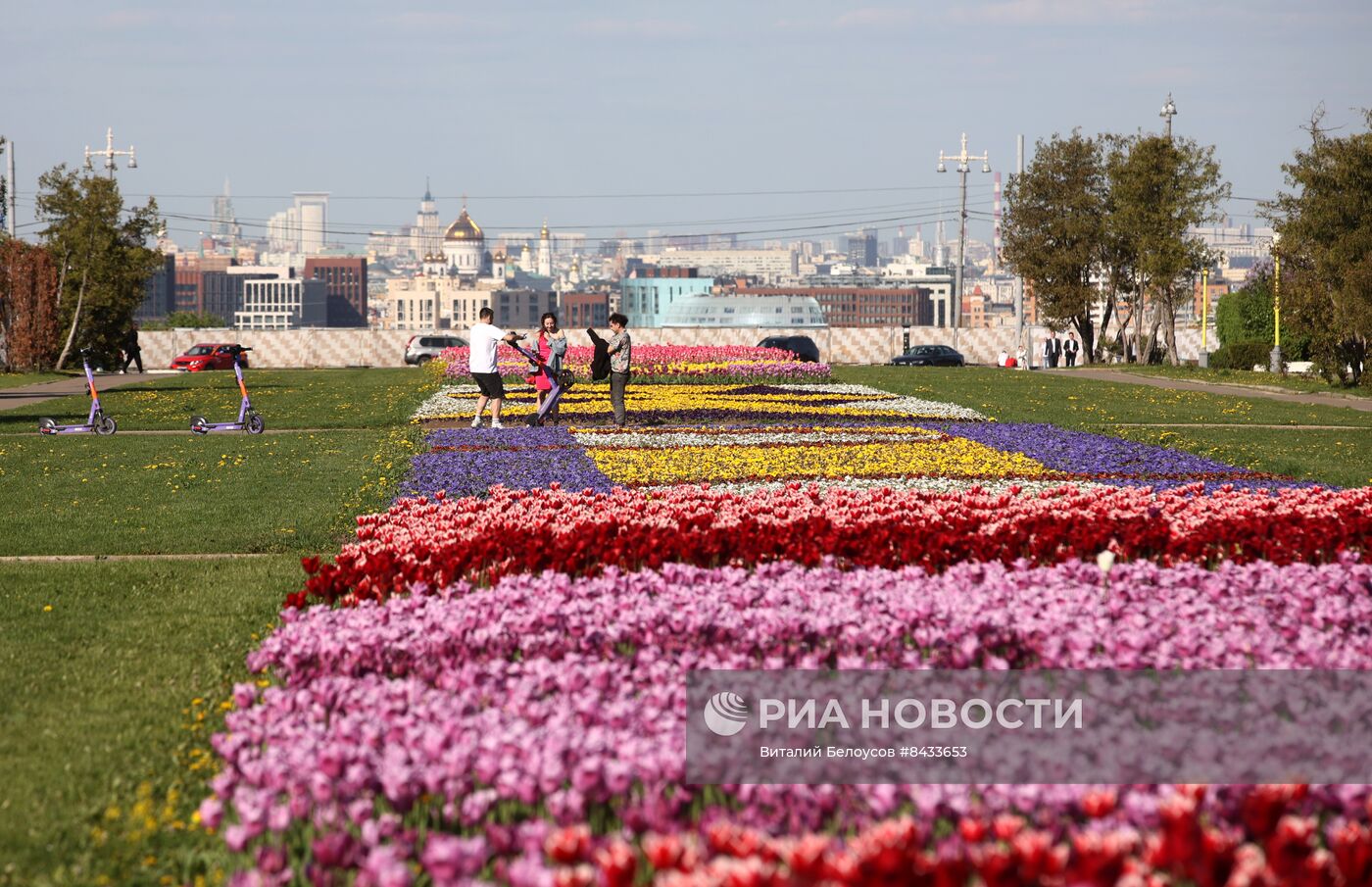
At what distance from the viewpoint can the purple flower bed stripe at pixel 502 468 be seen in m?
14.6

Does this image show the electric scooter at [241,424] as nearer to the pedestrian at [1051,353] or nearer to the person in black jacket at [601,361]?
the person in black jacket at [601,361]

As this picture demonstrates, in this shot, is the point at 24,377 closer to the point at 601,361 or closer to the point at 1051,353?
the point at 601,361

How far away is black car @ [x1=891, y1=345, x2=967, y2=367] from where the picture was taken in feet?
208

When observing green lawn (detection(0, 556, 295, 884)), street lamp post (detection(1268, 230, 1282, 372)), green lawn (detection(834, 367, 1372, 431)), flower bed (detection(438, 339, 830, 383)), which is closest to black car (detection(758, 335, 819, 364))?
green lawn (detection(834, 367, 1372, 431))

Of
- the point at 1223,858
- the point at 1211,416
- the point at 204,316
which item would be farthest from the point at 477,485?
the point at 204,316

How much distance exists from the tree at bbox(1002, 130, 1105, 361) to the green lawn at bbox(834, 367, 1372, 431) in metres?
16.5

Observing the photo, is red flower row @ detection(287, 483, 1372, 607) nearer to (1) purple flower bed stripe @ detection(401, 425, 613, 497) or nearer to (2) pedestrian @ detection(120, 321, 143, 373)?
(1) purple flower bed stripe @ detection(401, 425, 613, 497)

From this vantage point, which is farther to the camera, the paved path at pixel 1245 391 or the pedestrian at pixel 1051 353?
the pedestrian at pixel 1051 353

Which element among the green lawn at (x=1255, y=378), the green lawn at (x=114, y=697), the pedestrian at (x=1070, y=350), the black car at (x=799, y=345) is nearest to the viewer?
the green lawn at (x=114, y=697)

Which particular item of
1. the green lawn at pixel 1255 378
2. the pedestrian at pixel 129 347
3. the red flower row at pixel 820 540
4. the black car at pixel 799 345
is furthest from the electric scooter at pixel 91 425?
the pedestrian at pixel 129 347

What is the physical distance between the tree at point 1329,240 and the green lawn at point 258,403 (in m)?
20.7

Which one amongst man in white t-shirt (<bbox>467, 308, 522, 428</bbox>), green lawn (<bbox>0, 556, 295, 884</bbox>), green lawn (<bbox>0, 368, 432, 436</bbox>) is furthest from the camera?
green lawn (<bbox>0, 368, 432, 436</bbox>)

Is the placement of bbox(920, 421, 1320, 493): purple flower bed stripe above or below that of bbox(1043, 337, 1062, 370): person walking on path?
below

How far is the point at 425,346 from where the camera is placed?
63.7 metres
